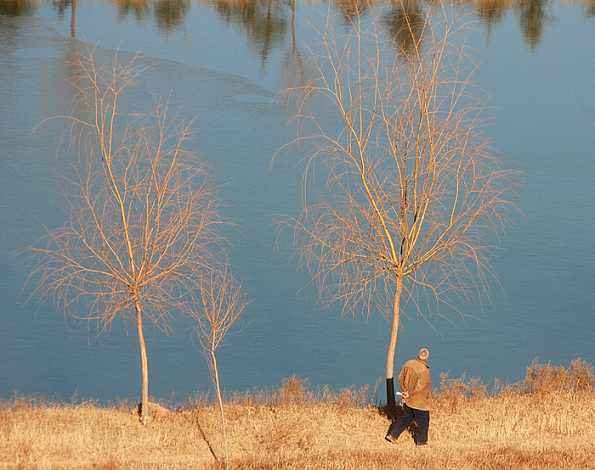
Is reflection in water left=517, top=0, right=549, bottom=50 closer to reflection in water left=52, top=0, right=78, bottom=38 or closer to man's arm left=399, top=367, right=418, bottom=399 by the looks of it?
reflection in water left=52, top=0, right=78, bottom=38

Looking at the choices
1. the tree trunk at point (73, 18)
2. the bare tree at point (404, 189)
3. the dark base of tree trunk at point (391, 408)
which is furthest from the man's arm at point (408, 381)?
the tree trunk at point (73, 18)

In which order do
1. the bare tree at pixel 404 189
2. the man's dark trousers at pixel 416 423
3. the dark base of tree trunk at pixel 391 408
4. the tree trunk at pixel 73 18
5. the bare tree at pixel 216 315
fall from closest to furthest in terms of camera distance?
the bare tree at pixel 216 315, the man's dark trousers at pixel 416 423, the dark base of tree trunk at pixel 391 408, the bare tree at pixel 404 189, the tree trunk at pixel 73 18

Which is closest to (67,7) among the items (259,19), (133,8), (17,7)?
(17,7)

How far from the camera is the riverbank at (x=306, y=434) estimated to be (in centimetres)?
1797

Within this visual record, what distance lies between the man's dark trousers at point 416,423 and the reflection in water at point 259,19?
2986 centimetres

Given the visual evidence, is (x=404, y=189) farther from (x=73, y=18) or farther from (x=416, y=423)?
(x=73, y=18)

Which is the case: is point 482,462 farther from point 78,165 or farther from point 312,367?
point 78,165

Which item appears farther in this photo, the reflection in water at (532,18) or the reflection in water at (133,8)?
the reflection in water at (133,8)

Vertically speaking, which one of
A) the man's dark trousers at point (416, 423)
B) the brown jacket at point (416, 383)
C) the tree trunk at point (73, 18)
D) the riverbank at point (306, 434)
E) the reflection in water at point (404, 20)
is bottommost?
the riverbank at point (306, 434)

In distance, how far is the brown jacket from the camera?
1841cm

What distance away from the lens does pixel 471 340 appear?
89.6 ft

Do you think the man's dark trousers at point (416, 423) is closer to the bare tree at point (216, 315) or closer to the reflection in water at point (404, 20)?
the bare tree at point (216, 315)

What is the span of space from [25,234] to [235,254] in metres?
5.00

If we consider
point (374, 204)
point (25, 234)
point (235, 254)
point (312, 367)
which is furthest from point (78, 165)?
point (374, 204)
